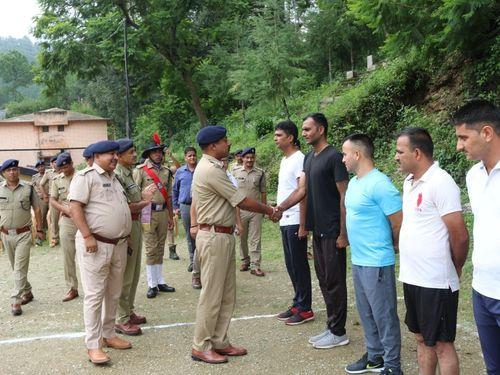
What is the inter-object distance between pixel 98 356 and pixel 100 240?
105 cm

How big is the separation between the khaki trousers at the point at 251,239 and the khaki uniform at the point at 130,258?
98.2 inches

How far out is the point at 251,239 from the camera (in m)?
7.79

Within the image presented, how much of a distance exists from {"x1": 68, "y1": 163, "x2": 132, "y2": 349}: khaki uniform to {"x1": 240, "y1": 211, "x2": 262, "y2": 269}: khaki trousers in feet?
10.7

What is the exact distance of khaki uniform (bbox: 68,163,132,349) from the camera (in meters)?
4.39

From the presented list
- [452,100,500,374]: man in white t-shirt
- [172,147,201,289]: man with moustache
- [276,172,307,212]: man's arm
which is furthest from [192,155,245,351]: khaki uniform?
[172,147,201,289]: man with moustache

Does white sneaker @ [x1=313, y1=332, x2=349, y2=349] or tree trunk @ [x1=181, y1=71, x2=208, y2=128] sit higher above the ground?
tree trunk @ [x1=181, y1=71, x2=208, y2=128]

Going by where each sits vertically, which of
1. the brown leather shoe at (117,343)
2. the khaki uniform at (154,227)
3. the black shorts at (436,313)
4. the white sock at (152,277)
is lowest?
the brown leather shoe at (117,343)

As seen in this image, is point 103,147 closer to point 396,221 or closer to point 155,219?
→ point 155,219

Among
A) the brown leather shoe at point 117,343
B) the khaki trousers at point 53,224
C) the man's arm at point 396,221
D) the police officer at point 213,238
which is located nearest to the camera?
the man's arm at point 396,221

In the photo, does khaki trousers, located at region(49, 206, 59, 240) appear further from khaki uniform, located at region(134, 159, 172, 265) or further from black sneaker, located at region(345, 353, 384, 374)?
black sneaker, located at region(345, 353, 384, 374)

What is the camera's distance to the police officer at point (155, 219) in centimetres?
663

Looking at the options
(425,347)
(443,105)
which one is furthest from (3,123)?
(425,347)

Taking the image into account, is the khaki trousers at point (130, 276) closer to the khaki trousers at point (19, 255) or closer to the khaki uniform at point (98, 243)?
the khaki uniform at point (98, 243)

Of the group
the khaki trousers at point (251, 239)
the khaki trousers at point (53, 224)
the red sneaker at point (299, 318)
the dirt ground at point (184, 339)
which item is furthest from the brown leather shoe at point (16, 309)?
the khaki trousers at point (53, 224)
